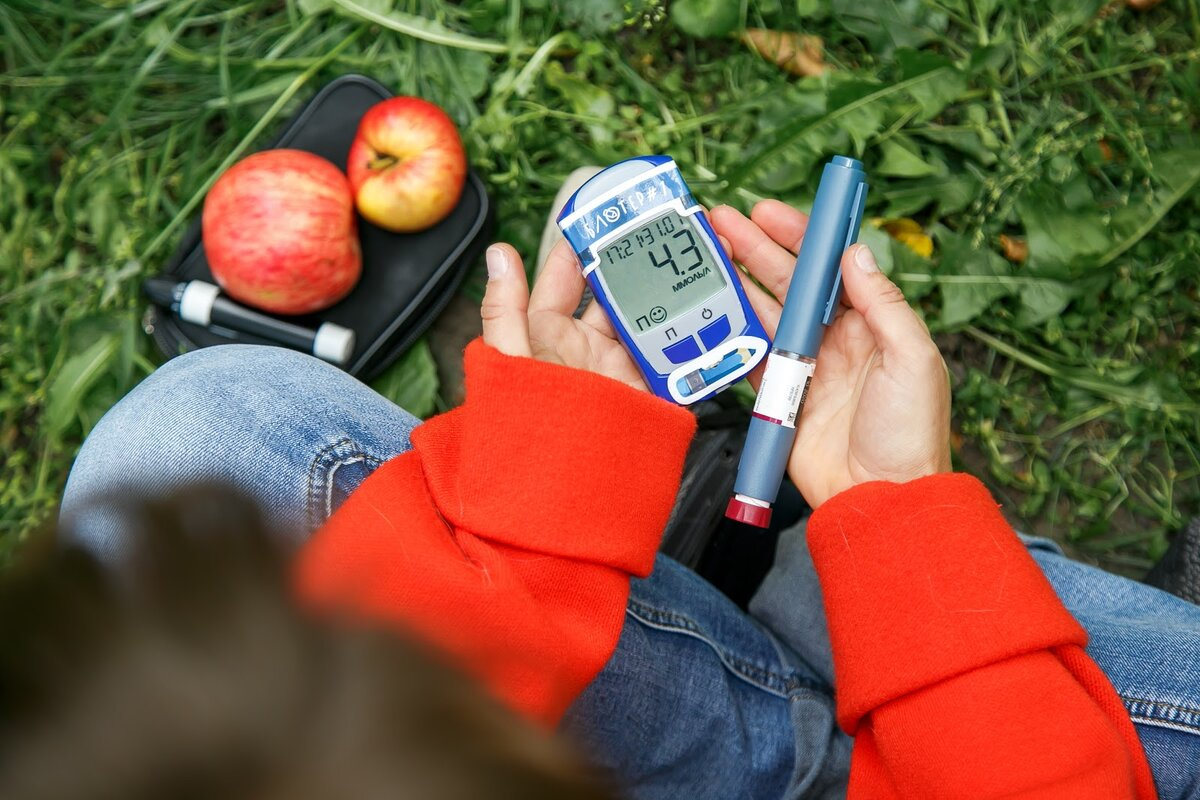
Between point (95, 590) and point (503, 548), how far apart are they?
0.38 m

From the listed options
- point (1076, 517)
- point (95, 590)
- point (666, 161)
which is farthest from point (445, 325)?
point (1076, 517)

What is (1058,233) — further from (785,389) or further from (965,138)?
(785,389)

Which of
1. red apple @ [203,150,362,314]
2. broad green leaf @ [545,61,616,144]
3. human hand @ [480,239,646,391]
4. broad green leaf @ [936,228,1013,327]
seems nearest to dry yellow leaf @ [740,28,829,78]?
broad green leaf @ [545,61,616,144]

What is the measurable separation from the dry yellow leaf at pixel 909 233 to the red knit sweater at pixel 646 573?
59 centimetres

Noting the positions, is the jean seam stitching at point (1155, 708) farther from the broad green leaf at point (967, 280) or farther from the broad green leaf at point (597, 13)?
the broad green leaf at point (597, 13)

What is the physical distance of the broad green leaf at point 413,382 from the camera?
1.32m

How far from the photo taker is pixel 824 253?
35.0 inches

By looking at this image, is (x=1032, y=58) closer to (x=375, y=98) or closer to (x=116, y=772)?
(x=375, y=98)

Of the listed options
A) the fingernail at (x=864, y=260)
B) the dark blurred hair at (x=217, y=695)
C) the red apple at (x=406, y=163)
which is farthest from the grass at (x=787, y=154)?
the dark blurred hair at (x=217, y=695)

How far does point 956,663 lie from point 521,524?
0.41 m

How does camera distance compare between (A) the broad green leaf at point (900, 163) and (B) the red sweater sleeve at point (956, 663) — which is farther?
(A) the broad green leaf at point (900, 163)

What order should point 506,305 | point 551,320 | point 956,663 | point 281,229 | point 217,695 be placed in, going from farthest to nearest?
point 281,229, point 551,320, point 506,305, point 956,663, point 217,695

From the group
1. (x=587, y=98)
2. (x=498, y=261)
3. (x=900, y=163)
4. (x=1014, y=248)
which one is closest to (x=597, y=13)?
(x=587, y=98)

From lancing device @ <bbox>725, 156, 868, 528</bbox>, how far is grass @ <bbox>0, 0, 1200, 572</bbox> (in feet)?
1.17
